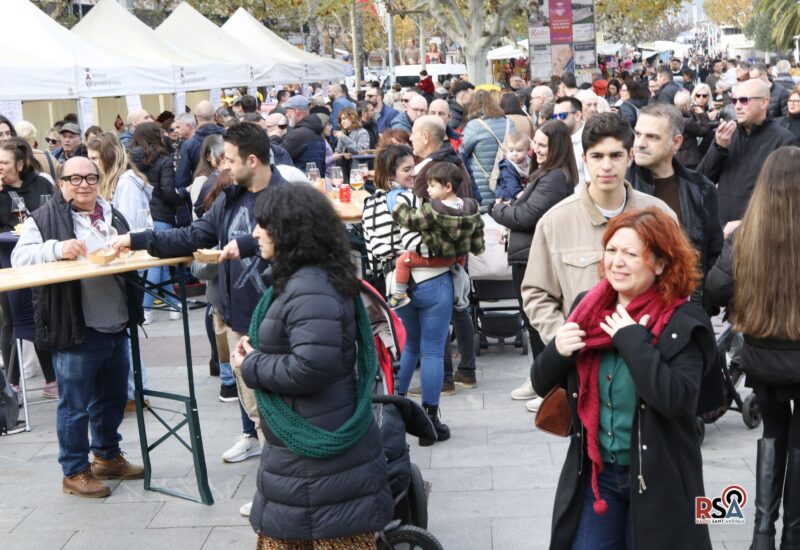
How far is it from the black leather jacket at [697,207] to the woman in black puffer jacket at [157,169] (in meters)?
5.85

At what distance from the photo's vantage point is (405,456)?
4.71m

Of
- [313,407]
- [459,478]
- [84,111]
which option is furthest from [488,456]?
[84,111]

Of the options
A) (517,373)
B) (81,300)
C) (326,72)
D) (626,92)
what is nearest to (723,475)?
(517,373)

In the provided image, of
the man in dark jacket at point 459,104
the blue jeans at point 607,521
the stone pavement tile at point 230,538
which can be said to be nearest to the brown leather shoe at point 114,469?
the stone pavement tile at point 230,538

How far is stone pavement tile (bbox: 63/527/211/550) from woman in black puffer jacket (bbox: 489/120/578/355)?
2.61m

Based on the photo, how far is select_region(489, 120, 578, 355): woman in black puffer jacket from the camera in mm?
6652

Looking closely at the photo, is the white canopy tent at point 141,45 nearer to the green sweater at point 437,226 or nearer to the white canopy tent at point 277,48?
the white canopy tent at point 277,48

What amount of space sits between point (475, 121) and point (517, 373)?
286 cm

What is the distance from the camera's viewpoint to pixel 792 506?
458 cm

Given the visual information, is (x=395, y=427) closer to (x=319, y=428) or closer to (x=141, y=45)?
(x=319, y=428)

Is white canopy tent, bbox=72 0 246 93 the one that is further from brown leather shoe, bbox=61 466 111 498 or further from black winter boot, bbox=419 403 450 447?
brown leather shoe, bbox=61 466 111 498

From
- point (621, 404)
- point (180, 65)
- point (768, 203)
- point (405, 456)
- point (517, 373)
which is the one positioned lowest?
point (517, 373)

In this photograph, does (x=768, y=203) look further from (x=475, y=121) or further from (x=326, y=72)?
(x=326, y=72)

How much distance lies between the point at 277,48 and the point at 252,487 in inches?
748
